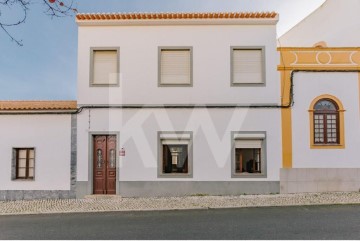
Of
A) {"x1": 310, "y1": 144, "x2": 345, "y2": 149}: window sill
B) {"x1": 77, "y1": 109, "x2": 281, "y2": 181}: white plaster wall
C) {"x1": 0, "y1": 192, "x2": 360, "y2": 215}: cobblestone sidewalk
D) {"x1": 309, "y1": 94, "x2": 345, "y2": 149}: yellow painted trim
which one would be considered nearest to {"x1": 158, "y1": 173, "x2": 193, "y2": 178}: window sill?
{"x1": 77, "y1": 109, "x2": 281, "y2": 181}: white plaster wall

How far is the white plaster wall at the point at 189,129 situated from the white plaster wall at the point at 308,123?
767mm

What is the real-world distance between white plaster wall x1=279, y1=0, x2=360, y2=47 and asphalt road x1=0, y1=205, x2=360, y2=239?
8834 mm

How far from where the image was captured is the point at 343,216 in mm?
9648

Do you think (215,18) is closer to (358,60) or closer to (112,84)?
(112,84)

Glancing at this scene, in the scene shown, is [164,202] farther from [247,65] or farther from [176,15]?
[176,15]

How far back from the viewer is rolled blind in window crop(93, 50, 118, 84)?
14531 mm

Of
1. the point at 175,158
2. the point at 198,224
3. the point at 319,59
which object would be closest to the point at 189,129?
the point at 175,158

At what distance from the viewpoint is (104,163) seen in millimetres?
14320

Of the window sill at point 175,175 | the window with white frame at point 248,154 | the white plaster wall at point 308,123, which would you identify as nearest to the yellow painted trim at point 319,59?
the white plaster wall at point 308,123

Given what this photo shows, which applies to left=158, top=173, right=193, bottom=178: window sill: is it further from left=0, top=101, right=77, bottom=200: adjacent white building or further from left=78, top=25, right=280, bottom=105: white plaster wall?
left=0, top=101, right=77, bottom=200: adjacent white building

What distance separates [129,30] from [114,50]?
931 millimetres

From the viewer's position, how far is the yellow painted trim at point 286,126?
14219mm

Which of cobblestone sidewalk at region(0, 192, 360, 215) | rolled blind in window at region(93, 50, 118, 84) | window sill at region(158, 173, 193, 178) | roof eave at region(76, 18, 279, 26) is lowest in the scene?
cobblestone sidewalk at region(0, 192, 360, 215)

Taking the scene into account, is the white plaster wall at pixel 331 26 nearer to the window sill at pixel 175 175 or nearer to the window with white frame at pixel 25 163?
the window sill at pixel 175 175
